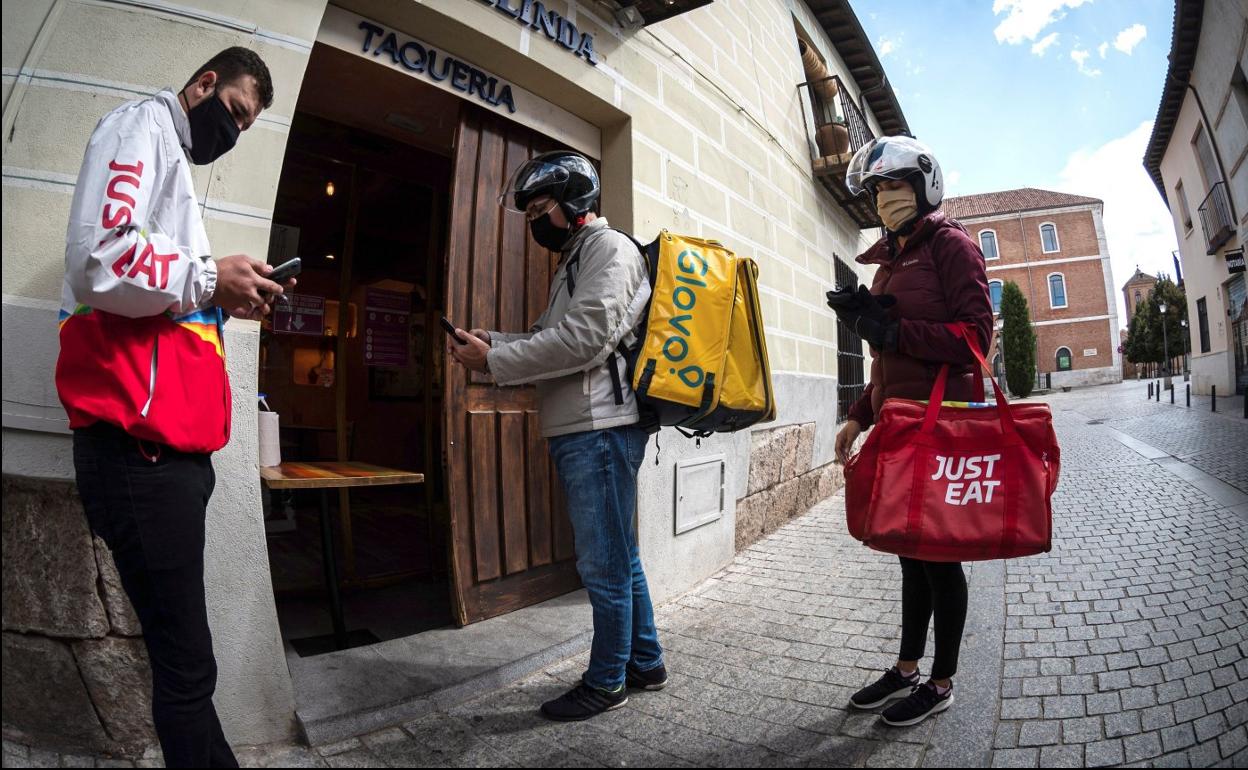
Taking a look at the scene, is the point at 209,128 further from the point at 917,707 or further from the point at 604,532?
the point at 917,707

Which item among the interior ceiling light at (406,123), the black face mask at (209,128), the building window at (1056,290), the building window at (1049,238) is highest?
the building window at (1049,238)

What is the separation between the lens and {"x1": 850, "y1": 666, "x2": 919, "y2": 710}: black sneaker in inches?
82.2

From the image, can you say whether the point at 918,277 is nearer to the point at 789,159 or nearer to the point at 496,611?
the point at 496,611

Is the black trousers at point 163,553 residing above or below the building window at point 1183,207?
below

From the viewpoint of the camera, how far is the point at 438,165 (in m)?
4.13

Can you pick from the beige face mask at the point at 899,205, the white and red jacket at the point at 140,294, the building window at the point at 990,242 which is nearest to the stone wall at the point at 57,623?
the white and red jacket at the point at 140,294

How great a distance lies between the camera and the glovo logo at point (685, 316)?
2090mm

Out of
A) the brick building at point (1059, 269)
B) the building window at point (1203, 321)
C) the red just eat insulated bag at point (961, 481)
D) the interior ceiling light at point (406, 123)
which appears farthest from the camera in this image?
the brick building at point (1059, 269)

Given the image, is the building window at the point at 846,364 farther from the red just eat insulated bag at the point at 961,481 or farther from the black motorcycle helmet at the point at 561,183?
the black motorcycle helmet at the point at 561,183

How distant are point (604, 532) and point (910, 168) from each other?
1723 mm

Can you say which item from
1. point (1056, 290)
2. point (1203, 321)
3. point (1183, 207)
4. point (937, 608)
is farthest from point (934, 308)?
point (1056, 290)

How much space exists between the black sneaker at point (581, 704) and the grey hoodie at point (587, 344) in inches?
38.5

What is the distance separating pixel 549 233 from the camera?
7.72ft

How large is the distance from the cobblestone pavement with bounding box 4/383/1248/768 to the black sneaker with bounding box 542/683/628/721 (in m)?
0.03
